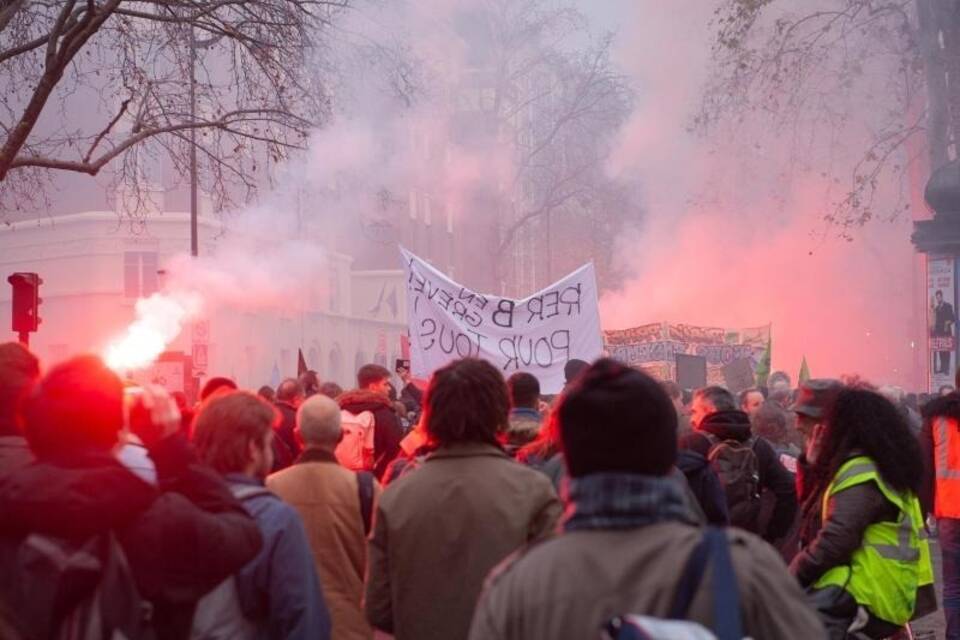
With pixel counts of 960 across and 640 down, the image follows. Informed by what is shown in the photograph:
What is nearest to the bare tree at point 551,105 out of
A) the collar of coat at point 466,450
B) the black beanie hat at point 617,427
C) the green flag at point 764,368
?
the green flag at point 764,368

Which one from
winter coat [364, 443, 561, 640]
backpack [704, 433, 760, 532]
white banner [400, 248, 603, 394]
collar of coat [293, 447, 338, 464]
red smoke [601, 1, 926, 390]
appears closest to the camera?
winter coat [364, 443, 561, 640]

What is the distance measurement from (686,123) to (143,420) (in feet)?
152

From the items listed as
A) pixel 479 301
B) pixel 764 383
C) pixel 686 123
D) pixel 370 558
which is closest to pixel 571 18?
pixel 686 123

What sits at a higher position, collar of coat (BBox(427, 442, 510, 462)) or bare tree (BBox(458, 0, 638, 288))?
bare tree (BBox(458, 0, 638, 288))

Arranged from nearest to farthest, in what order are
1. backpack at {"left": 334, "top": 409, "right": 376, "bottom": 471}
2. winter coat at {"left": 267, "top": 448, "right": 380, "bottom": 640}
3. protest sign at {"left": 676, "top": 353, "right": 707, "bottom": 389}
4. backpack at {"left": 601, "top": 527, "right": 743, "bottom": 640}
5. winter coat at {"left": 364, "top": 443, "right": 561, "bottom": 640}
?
backpack at {"left": 601, "top": 527, "right": 743, "bottom": 640} < winter coat at {"left": 364, "top": 443, "right": 561, "bottom": 640} < winter coat at {"left": 267, "top": 448, "right": 380, "bottom": 640} < backpack at {"left": 334, "top": 409, "right": 376, "bottom": 471} < protest sign at {"left": 676, "top": 353, "right": 707, "bottom": 389}

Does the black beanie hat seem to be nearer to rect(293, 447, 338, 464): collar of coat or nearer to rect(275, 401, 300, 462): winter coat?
rect(293, 447, 338, 464): collar of coat

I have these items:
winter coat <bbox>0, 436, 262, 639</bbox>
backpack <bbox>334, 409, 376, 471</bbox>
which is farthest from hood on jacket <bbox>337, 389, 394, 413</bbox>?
winter coat <bbox>0, 436, 262, 639</bbox>

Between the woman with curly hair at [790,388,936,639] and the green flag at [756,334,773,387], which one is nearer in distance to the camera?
the woman with curly hair at [790,388,936,639]

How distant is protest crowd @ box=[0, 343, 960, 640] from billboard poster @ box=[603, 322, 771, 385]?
17.9 m

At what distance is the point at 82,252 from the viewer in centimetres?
4222

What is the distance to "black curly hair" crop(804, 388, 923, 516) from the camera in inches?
225

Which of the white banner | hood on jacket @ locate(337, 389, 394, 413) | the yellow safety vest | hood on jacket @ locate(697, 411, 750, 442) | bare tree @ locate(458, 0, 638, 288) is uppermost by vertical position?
bare tree @ locate(458, 0, 638, 288)

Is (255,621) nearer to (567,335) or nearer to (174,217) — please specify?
(567,335)

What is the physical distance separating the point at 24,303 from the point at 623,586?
11.2 m
